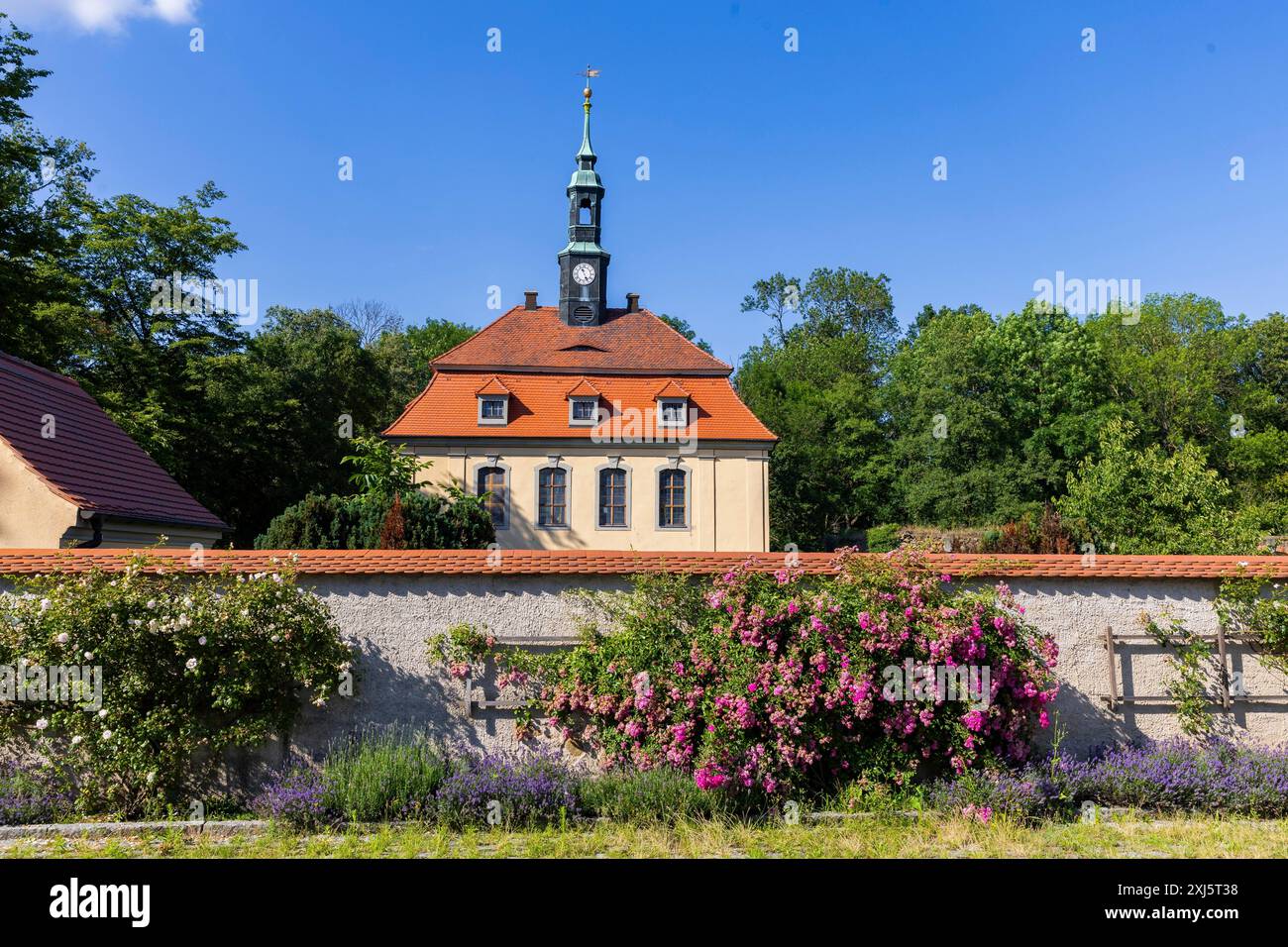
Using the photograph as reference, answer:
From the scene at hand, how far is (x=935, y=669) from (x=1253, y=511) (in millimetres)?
17799

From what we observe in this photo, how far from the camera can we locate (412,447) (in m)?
28.9

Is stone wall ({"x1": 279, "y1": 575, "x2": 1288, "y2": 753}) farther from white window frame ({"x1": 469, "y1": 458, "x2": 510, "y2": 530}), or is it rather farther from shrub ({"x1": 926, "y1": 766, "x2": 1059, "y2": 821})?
white window frame ({"x1": 469, "y1": 458, "x2": 510, "y2": 530})

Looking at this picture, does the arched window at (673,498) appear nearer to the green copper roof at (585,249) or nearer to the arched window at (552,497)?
the arched window at (552,497)

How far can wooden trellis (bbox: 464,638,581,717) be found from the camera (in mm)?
7781

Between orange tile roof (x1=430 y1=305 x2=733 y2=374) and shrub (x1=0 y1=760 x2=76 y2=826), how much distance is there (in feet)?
79.5

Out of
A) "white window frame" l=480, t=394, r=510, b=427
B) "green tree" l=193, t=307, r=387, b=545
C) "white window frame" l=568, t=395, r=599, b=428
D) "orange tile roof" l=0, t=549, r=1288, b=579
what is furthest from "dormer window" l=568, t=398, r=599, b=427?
"orange tile roof" l=0, t=549, r=1288, b=579

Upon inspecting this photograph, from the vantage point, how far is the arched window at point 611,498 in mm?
29359

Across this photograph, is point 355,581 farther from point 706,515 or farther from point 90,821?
point 706,515

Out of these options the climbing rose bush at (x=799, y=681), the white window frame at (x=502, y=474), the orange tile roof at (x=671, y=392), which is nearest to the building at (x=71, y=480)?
the climbing rose bush at (x=799, y=681)

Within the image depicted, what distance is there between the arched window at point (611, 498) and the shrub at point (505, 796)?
22.0 metres

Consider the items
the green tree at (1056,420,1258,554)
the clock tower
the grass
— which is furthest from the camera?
the clock tower

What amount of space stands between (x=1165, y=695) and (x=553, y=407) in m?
23.9
